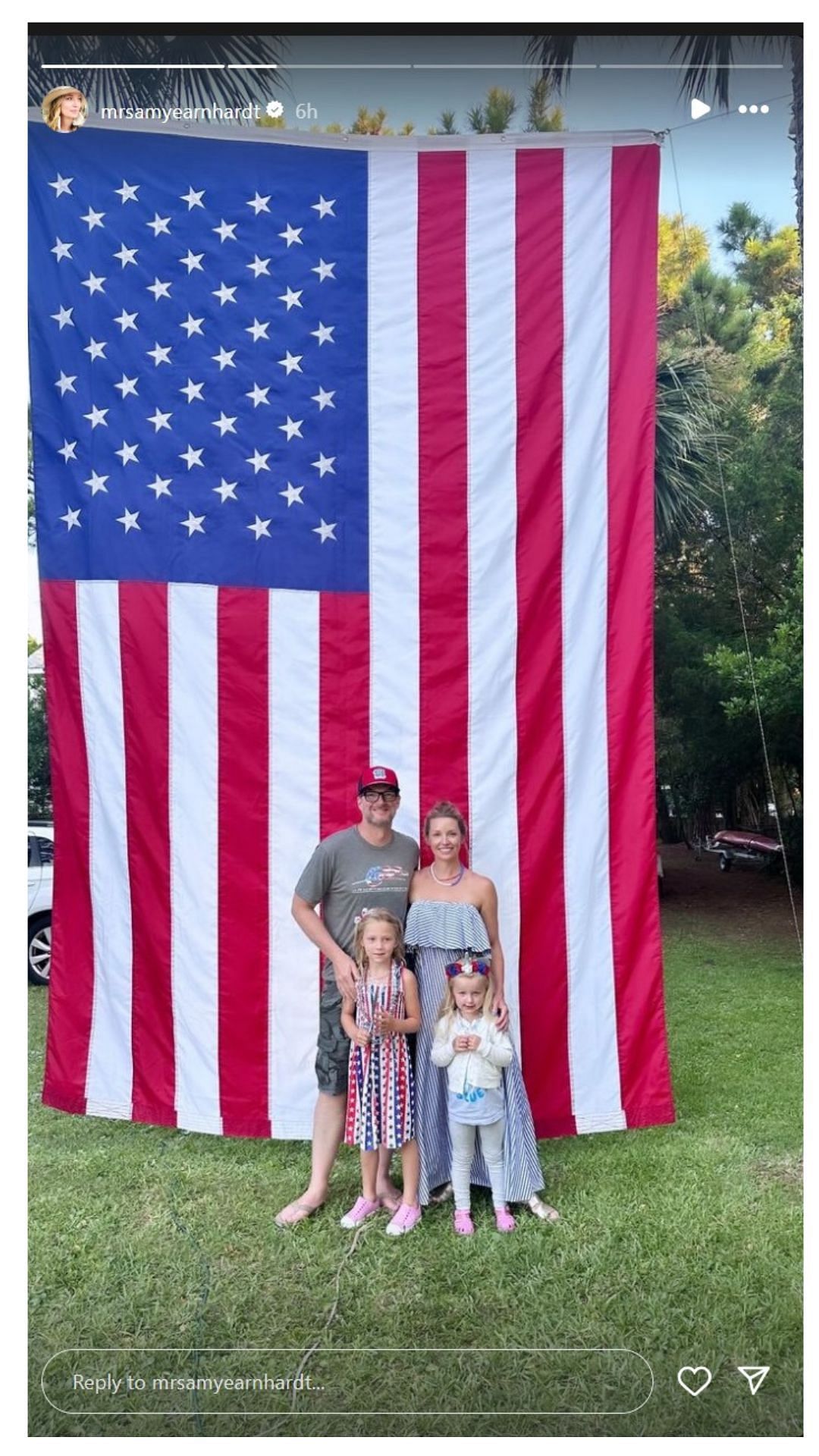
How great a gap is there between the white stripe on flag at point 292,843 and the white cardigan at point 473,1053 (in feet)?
2.01

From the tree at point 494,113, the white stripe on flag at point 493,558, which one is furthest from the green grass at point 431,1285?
the tree at point 494,113

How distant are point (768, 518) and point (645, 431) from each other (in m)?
3.78

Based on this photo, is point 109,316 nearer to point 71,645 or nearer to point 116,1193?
point 71,645

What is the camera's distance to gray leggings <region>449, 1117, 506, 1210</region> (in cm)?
318

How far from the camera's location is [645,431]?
3.50 meters

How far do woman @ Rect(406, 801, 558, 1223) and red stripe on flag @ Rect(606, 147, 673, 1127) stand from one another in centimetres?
51

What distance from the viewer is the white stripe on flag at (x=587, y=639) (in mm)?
3471

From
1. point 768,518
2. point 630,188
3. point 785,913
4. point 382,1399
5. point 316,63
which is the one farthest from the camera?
point 785,913

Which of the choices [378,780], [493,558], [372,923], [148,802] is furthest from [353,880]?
[493,558]

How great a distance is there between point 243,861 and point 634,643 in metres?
1.52

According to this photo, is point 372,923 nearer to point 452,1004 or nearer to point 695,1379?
point 452,1004

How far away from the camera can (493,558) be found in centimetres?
352

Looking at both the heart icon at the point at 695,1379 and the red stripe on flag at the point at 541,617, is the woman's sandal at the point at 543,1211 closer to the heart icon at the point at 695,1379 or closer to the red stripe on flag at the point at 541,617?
the red stripe on flag at the point at 541,617
